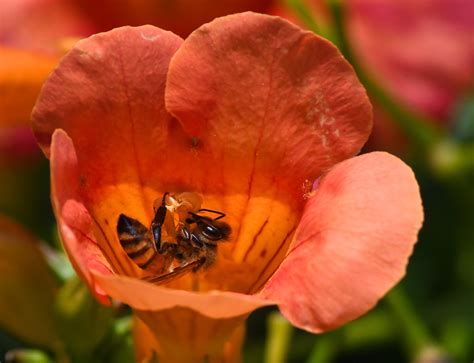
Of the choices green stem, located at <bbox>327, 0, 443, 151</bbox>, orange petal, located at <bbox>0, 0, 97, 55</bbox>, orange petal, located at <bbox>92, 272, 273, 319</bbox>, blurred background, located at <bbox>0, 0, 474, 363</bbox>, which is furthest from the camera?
orange petal, located at <bbox>0, 0, 97, 55</bbox>

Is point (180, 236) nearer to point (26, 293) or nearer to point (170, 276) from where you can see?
point (170, 276)

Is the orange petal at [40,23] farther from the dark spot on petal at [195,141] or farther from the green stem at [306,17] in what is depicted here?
the dark spot on petal at [195,141]

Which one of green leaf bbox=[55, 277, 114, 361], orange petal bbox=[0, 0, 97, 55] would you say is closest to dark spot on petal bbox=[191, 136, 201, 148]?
green leaf bbox=[55, 277, 114, 361]

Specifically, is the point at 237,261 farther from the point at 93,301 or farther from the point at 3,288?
the point at 3,288

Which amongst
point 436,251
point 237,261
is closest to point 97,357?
point 237,261

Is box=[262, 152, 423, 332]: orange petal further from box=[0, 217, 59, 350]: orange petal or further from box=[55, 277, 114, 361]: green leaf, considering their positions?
box=[0, 217, 59, 350]: orange petal

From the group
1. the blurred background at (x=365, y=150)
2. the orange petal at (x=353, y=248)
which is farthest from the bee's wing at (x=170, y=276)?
the blurred background at (x=365, y=150)
